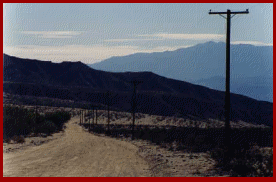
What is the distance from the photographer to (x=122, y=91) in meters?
171

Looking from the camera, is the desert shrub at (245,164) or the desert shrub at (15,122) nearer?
the desert shrub at (245,164)

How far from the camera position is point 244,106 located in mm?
162250

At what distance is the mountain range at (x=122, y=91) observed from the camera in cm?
13188

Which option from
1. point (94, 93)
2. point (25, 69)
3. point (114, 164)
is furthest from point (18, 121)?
point (25, 69)

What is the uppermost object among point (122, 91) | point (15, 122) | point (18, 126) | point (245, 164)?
point (122, 91)

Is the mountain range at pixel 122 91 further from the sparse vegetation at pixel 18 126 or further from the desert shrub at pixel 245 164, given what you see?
the desert shrub at pixel 245 164

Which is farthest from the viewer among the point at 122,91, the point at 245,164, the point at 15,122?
the point at 122,91

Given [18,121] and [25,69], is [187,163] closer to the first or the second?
[18,121]

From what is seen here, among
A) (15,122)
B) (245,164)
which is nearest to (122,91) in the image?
(15,122)

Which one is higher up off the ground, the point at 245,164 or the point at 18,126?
the point at 245,164

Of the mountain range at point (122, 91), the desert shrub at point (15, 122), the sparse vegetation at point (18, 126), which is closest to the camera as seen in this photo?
the sparse vegetation at point (18, 126)

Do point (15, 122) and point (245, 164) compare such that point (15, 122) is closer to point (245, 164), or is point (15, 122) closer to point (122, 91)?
point (245, 164)

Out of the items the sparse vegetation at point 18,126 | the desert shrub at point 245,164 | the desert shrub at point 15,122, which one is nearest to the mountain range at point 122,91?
the sparse vegetation at point 18,126

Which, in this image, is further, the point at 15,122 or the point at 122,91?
the point at 122,91
